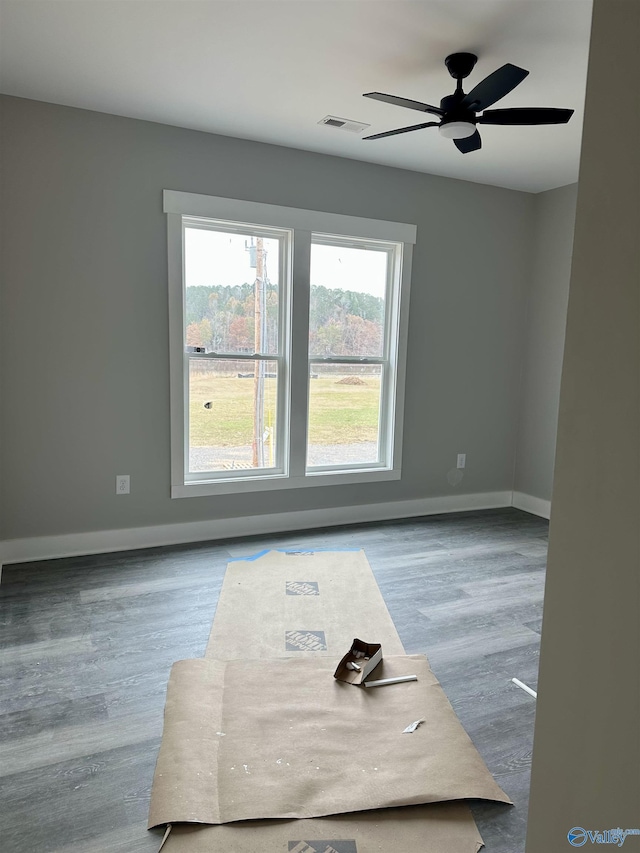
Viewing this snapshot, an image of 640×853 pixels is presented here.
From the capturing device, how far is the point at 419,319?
4512mm

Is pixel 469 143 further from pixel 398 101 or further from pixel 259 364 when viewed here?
pixel 259 364

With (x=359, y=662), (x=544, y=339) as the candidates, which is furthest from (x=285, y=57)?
(x=544, y=339)

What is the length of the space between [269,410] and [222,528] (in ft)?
3.03

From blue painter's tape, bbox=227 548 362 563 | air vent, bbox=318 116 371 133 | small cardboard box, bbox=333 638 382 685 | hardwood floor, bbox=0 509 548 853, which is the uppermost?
air vent, bbox=318 116 371 133

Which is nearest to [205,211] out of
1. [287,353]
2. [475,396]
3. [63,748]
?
[287,353]

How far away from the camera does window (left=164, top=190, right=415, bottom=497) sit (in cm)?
379

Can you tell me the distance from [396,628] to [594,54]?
8.25 feet

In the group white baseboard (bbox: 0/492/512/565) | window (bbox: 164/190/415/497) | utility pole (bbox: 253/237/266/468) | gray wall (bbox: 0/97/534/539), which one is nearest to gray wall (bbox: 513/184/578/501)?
white baseboard (bbox: 0/492/512/565)

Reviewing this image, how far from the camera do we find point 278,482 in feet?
13.5

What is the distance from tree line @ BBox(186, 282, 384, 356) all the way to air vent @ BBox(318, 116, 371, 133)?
1.09 metres

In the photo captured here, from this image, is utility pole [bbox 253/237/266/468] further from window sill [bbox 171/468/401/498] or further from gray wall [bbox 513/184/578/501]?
gray wall [bbox 513/184/578/501]

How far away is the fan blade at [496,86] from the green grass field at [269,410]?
2204 millimetres

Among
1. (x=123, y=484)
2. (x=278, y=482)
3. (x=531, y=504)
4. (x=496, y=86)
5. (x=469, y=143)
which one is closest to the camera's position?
(x=496, y=86)

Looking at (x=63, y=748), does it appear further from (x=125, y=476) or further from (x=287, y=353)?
(x=287, y=353)
